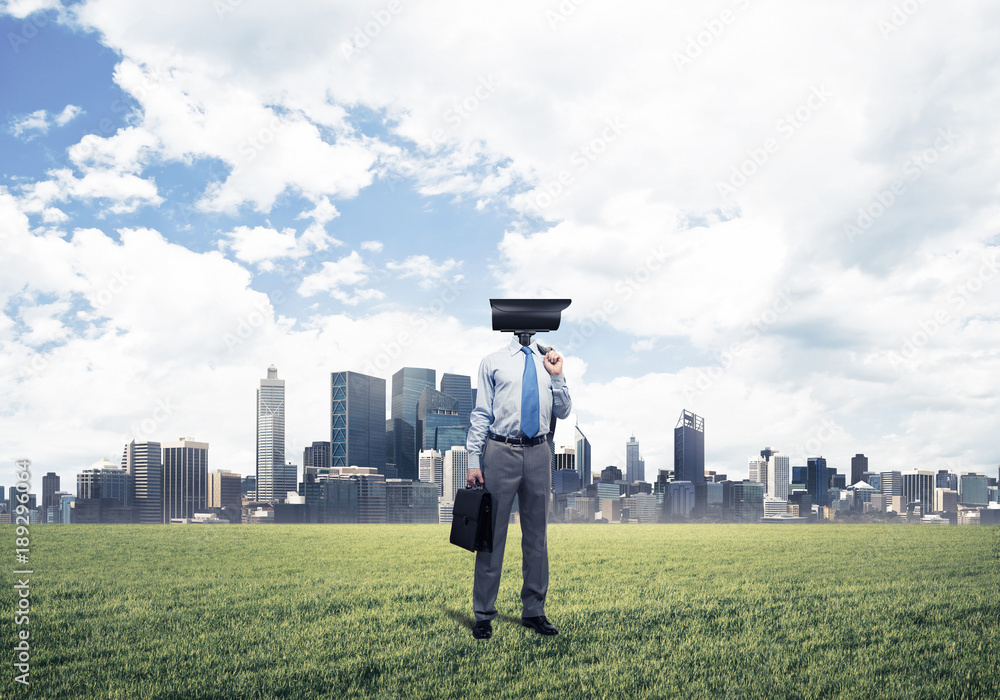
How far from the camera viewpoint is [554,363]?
6.80 m

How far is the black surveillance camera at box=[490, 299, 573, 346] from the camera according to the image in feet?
22.3

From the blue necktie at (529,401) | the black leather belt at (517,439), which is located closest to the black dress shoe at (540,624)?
the black leather belt at (517,439)

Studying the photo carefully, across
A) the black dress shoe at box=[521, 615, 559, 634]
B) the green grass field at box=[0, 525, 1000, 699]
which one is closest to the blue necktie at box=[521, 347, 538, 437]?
the black dress shoe at box=[521, 615, 559, 634]

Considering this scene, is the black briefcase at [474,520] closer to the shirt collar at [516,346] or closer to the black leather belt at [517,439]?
the black leather belt at [517,439]

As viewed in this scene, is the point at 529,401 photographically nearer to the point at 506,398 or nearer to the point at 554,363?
the point at 506,398

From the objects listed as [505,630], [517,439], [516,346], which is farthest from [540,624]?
[516,346]

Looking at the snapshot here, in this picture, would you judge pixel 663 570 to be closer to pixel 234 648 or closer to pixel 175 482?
pixel 234 648

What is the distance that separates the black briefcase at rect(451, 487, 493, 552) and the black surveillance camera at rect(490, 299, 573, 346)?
1.73 meters

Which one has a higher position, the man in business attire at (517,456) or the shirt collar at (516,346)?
the shirt collar at (516,346)

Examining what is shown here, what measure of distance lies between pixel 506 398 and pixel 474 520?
4.16 feet

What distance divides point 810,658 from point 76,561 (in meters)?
12.2

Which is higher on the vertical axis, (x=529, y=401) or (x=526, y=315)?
(x=526, y=315)

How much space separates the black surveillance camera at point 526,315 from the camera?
681 cm

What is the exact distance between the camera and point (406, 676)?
5320 millimetres
